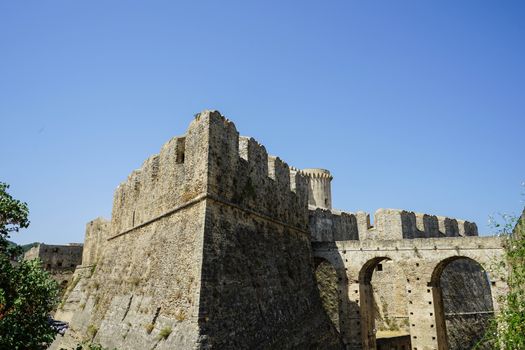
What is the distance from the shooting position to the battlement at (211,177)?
14.7 metres

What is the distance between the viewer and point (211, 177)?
562 inches

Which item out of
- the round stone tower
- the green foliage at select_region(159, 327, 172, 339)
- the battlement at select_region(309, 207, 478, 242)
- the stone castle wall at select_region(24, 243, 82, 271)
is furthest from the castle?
the round stone tower

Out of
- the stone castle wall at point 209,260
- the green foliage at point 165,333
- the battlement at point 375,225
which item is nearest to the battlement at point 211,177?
the stone castle wall at point 209,260

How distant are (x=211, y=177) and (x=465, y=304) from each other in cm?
2825

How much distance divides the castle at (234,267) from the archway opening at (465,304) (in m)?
0.67

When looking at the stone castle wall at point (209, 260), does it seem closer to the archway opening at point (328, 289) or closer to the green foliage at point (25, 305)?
the green foliage at point (25, 305)

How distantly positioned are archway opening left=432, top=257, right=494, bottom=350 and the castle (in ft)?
2.20

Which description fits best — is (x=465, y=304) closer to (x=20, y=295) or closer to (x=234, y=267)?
(x=234, y=267)

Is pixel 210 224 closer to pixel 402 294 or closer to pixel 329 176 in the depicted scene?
pixel 402 294

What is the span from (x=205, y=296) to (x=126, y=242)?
10539 mm

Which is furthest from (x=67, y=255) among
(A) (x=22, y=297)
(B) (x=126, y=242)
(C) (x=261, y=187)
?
(A) (x=22, y=297)

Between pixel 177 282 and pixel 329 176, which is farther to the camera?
pixel 329 176

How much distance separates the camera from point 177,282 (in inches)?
522

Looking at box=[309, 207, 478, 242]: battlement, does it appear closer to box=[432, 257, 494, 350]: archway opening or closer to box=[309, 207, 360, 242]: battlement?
box=[309, 207, 360, 242]: battlement
